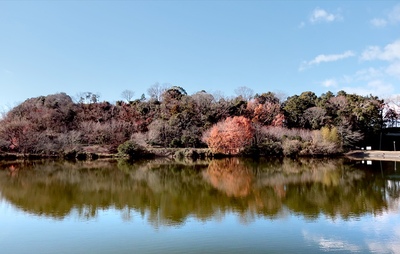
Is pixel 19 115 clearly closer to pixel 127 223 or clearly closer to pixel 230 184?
pixel 230 184

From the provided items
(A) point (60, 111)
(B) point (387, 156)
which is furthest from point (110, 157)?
(B) point (387, 156)

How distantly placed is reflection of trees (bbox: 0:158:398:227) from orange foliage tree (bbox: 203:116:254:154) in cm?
1065

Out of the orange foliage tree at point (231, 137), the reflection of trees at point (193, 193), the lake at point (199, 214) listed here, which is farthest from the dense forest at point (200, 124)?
the lake at point (199, 214)

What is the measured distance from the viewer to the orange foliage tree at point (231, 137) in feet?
99.0

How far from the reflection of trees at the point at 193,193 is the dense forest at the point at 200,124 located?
34.9 ft

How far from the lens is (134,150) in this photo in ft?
95.5

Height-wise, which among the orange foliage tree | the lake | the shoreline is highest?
the orange foliage tree

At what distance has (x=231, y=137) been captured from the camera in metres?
30.1

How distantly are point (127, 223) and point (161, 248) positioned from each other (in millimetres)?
2358

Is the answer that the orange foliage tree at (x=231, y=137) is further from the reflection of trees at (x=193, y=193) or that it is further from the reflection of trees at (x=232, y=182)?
the reflection of trees at (x=193, y=193)

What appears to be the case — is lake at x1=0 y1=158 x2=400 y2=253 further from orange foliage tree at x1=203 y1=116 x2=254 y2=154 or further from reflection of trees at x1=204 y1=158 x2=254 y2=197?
orange foliage tree at x1=203 y1=116 x2=254 y2=154

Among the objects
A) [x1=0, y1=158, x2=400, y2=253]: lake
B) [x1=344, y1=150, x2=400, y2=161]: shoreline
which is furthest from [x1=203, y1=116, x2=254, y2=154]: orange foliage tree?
[x1=0, y1=158, x2=400, y2=253]: lake

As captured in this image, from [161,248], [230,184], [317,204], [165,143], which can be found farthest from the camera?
[165,143]

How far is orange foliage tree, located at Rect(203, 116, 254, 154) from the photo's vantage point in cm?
3017
